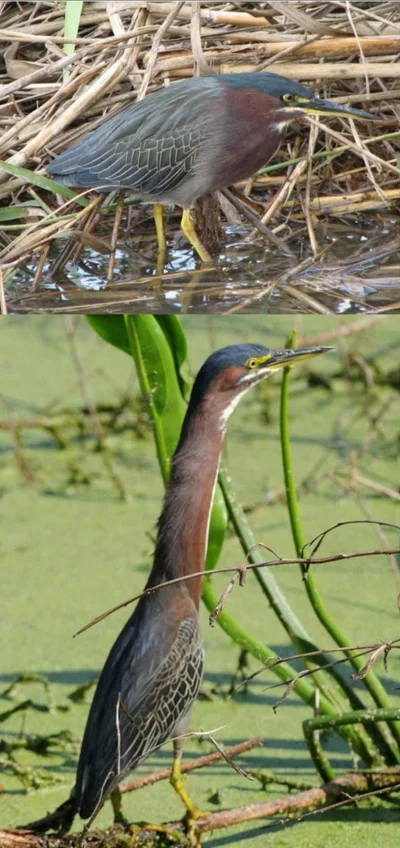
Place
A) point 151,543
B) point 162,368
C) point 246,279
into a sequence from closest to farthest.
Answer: point 246,279 < point 162,368 < point 151,543

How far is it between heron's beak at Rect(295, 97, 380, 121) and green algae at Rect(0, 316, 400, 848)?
2.50 feet

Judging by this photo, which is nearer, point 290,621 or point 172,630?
point 172,630

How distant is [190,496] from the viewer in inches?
53.8

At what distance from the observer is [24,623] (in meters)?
2.18

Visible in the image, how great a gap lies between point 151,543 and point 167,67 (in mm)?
1708

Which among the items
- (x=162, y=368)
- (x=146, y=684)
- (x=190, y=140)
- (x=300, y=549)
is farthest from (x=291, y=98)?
(x=146, y=684)

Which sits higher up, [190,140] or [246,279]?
[190,140]

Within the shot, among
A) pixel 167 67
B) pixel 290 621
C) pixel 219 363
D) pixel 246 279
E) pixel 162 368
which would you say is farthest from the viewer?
pixel 290 621

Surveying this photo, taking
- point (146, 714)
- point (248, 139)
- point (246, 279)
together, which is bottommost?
point (146, 714)

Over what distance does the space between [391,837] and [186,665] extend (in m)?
0.38

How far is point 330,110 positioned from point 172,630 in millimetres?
776

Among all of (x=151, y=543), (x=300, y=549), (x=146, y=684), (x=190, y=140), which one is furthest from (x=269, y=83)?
(x=151, y=543)

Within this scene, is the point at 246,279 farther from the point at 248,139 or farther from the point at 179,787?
the point at 179,787

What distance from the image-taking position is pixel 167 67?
0.88 meters
